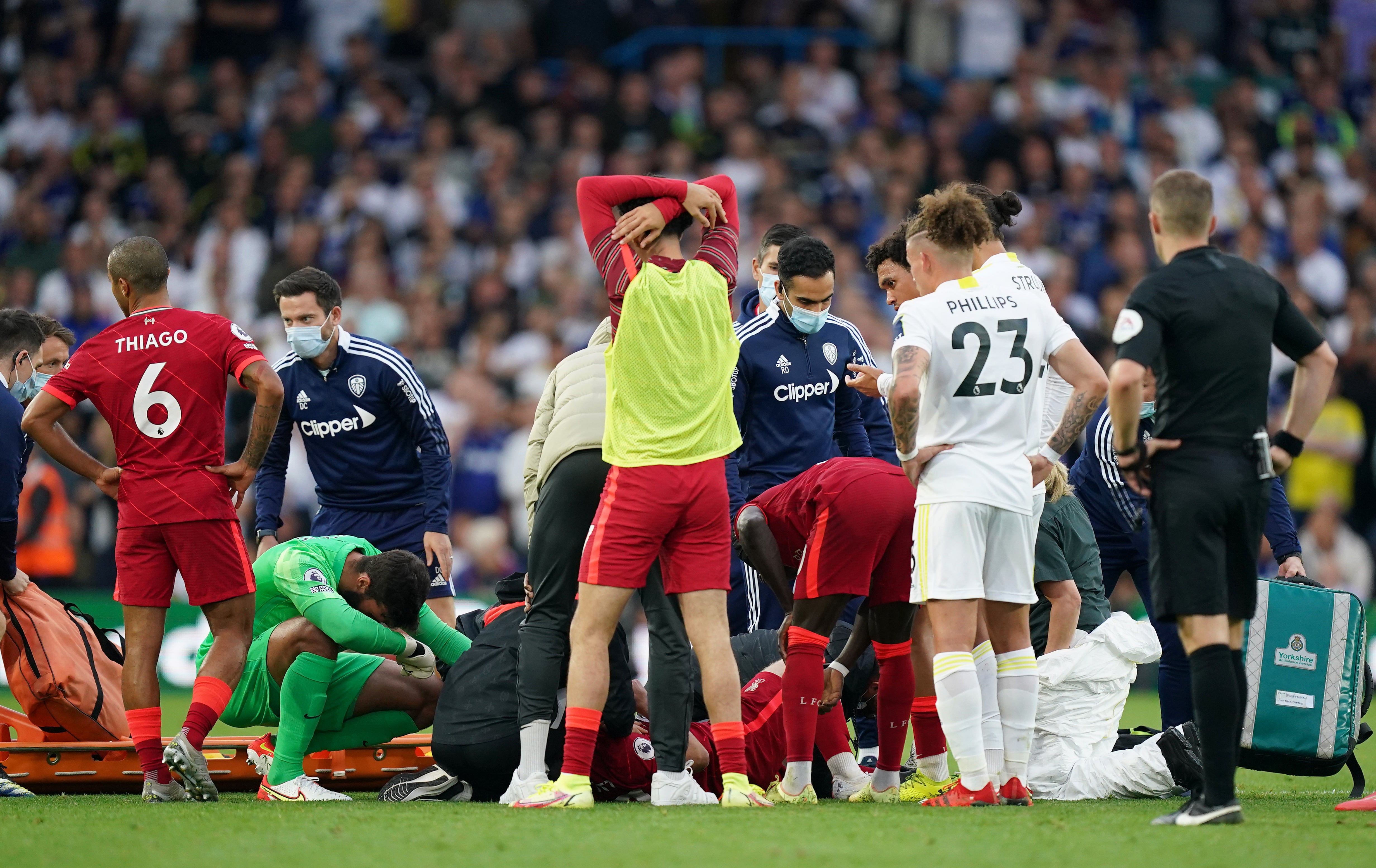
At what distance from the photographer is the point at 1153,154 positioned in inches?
728

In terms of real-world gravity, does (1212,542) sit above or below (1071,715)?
above

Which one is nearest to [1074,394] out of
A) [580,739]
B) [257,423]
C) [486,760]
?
[580,739]

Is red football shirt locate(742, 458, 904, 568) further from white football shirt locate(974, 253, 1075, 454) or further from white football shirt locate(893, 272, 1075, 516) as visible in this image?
white football shirt locate(974, 253, 1075, 454)

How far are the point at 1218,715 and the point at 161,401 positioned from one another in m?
4.64

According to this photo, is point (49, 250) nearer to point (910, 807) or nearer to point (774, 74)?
point (774, 74)

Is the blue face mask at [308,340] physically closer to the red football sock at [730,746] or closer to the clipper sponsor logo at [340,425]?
the clipper sponsor logo at [340,425]

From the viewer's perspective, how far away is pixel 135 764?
289 inches

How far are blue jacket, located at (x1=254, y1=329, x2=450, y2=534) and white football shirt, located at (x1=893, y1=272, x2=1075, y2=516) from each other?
3169 millimetres

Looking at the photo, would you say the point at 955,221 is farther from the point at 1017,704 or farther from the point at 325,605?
the point at 325,605

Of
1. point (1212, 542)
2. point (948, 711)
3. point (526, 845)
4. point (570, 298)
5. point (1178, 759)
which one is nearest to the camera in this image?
point (526, 845)

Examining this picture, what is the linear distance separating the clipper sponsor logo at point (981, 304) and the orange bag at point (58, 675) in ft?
14.0

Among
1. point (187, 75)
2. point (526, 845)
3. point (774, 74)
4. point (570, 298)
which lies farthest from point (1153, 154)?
point (526, 845)

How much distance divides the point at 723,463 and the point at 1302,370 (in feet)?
7.36

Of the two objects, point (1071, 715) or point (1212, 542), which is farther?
point (1071, 715)
